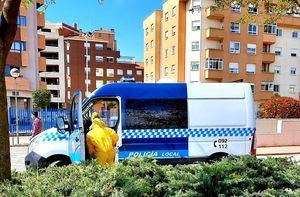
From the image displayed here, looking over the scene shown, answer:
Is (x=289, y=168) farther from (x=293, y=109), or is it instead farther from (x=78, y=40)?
(x=78, y=40)

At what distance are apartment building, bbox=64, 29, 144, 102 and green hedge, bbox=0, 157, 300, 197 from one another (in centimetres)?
5512

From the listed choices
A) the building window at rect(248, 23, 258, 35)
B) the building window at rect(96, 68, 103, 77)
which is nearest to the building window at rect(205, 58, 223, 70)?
the building window at rect(248, 23, 258, 35)

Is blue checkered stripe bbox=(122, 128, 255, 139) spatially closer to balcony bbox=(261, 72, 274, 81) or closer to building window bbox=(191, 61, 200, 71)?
building window bbox=(191, 61, 200, 71)

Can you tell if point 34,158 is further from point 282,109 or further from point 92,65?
point 92,65

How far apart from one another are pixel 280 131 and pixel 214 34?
73.3 feet

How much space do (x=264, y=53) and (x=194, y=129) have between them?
1310 inches

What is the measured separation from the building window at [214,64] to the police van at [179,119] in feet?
87.8

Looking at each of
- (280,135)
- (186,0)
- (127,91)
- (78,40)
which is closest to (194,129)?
(127,91)

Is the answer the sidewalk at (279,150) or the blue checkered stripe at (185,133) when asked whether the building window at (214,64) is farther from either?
the blue checkered stripe at (185,133)

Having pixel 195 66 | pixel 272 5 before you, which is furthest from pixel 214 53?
pixel 272 5

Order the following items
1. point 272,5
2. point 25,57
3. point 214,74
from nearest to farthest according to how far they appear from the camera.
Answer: point 272,5 → point 25,57 → point 214,74

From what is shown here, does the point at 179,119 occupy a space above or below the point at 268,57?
below

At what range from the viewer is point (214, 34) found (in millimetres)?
33844

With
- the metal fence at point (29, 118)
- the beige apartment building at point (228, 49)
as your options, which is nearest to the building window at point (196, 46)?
the beige apartment building at point (228, 49)
